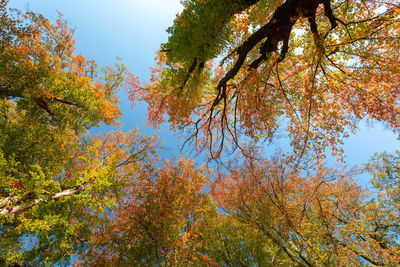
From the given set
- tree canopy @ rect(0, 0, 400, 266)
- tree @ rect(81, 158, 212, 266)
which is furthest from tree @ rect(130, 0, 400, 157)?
tree @ rect(81, 158, 212, 266)

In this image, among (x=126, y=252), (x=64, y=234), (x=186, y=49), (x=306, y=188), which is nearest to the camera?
(x=186, y=49)

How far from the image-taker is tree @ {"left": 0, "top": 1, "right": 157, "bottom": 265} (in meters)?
5.97

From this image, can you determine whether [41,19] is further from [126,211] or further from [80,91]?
[126,211]

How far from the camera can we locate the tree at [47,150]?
5.97 m

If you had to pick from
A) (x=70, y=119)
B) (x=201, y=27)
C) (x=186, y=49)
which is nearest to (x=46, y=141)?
(x=70, y=119)

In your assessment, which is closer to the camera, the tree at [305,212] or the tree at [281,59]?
the tree at [281,59]

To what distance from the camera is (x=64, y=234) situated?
6055 mm

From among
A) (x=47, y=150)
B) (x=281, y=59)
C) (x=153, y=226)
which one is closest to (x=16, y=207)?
(x=47, y=150)

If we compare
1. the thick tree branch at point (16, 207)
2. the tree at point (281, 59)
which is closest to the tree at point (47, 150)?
the thick tree branch at point (16, 207)

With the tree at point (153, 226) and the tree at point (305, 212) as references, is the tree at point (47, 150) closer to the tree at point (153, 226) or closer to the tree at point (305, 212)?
the tree at point (153, 226)

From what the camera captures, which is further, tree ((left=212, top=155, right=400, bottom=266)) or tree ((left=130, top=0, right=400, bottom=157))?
tree ((left=212, top=155, right=400, bottom=266))

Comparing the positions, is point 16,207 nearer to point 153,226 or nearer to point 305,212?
point 153,226

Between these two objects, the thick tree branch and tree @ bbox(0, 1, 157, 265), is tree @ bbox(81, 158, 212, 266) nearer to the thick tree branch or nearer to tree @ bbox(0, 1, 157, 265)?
tree @ bbox(0, 1, 157, 265)

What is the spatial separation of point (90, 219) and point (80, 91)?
6.23 m
